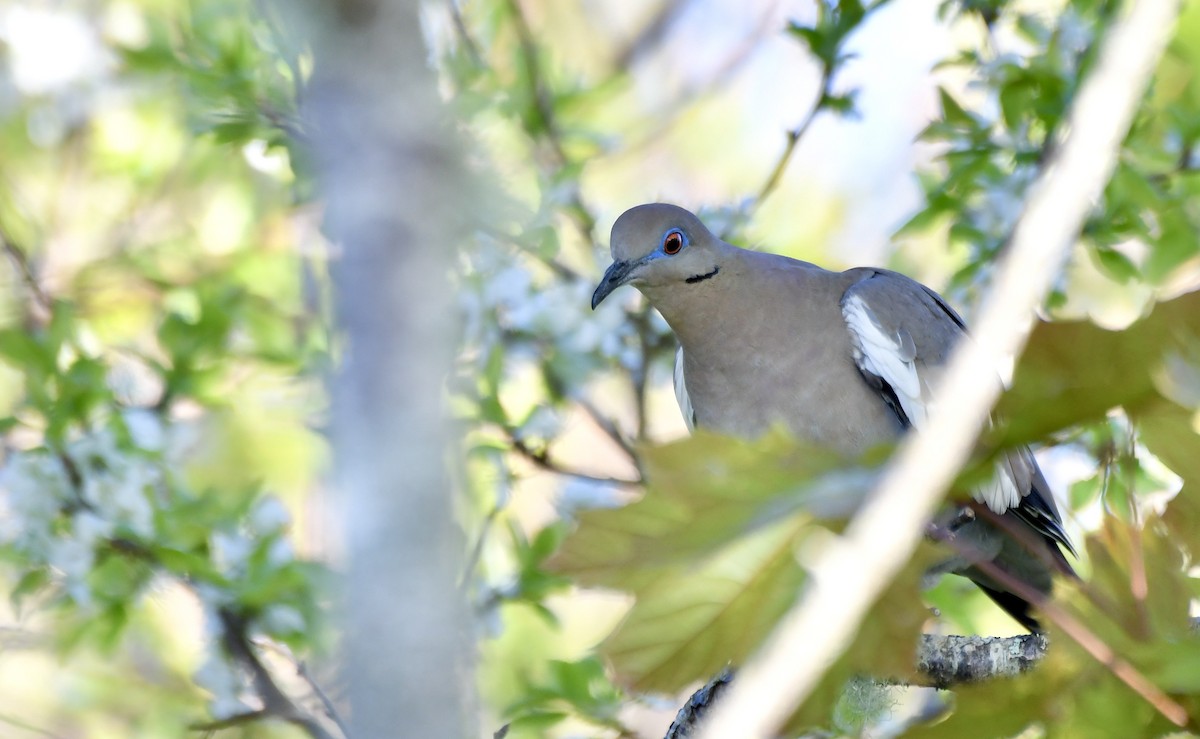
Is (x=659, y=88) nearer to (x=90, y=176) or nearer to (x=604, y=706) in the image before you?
(x=90, y=176)

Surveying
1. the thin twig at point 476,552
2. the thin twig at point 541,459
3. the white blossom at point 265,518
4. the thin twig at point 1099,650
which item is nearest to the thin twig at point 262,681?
the white blossom at point 265,518

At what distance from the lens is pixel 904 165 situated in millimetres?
5859

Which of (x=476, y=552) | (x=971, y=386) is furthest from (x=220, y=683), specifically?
(x=971, y=386)

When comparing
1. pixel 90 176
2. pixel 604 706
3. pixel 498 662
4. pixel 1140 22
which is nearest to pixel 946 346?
pixel 604 706

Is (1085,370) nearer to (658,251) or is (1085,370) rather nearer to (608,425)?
(658,251)

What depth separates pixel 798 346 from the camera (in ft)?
8.37

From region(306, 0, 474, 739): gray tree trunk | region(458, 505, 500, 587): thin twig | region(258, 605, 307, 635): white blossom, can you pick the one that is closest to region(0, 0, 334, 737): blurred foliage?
region(258, 605, 307, 635): white blossom

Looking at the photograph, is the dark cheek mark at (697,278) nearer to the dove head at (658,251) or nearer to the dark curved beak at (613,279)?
the dove head at (658,251)

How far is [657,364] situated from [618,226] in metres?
0.85

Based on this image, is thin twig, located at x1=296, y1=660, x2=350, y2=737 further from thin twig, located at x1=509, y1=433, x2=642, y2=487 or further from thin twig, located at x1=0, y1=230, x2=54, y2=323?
thin twig, located at x1=0, y1=230, x2=54, y2=323

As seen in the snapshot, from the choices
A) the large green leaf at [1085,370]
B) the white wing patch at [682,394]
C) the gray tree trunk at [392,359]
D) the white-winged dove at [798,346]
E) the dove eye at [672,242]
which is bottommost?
the white wing patch at [682,394]

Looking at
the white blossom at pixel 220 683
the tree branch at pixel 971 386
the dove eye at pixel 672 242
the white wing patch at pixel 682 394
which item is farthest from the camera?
the white wing patch at pixel 682 394

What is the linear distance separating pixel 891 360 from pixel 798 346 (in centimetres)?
19

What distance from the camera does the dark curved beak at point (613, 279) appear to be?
244 centimetres
